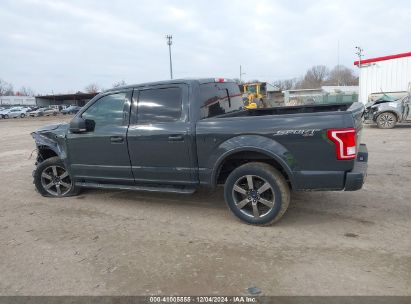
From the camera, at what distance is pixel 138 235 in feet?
14.6

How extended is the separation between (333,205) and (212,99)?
7.53 feet

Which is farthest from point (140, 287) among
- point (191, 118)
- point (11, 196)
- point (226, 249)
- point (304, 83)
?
point (304, 83)

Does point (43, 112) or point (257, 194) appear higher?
point (43, 112)

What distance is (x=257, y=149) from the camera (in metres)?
4.30

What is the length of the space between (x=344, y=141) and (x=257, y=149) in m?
0.97

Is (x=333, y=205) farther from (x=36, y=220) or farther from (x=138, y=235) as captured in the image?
(x=36, y=220)

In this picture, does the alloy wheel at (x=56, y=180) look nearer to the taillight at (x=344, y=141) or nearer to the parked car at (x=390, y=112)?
the taillight at (x=344, y=141)

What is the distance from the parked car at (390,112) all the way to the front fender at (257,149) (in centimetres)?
1255

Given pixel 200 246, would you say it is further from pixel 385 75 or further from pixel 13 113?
pixel 13 113

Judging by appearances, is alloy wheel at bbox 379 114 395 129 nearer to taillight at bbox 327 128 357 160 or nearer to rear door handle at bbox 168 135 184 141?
taillight at bbox 327 128 357 160

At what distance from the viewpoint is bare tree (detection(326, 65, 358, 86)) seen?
315 ft

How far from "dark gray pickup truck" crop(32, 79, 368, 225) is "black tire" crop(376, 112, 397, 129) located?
10.9 m

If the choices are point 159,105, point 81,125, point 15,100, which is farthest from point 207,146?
point 15,100

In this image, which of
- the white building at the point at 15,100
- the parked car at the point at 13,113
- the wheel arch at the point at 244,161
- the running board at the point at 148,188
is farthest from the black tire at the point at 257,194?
the white building at the point at 15,100
